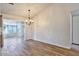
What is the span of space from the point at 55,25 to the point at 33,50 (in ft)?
2.17

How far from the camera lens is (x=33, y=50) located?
6.84 ft

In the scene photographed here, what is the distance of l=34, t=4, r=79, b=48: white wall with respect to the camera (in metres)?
2.06

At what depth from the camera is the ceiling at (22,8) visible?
2045 millimetres

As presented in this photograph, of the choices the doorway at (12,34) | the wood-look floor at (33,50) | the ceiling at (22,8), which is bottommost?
the wood-look floor at (33,50)

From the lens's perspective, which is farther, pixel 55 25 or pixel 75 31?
pixel 55 25

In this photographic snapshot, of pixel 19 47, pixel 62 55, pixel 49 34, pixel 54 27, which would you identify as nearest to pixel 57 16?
pixel 54 27

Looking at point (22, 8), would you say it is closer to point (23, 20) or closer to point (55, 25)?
point (23, 20)

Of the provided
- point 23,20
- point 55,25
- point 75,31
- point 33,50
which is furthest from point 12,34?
point 75,31

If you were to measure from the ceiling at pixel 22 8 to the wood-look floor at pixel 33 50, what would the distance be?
570 millimetres

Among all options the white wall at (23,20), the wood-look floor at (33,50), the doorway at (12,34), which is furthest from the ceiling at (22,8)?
the wood-look floor at (33,50)

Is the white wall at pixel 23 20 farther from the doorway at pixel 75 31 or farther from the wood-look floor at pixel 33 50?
the doorway at pixel 75 31

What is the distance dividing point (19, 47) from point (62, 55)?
2.75 feet

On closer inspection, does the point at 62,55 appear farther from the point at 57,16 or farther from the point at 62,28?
the point at 57,16

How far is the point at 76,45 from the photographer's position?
204cm
